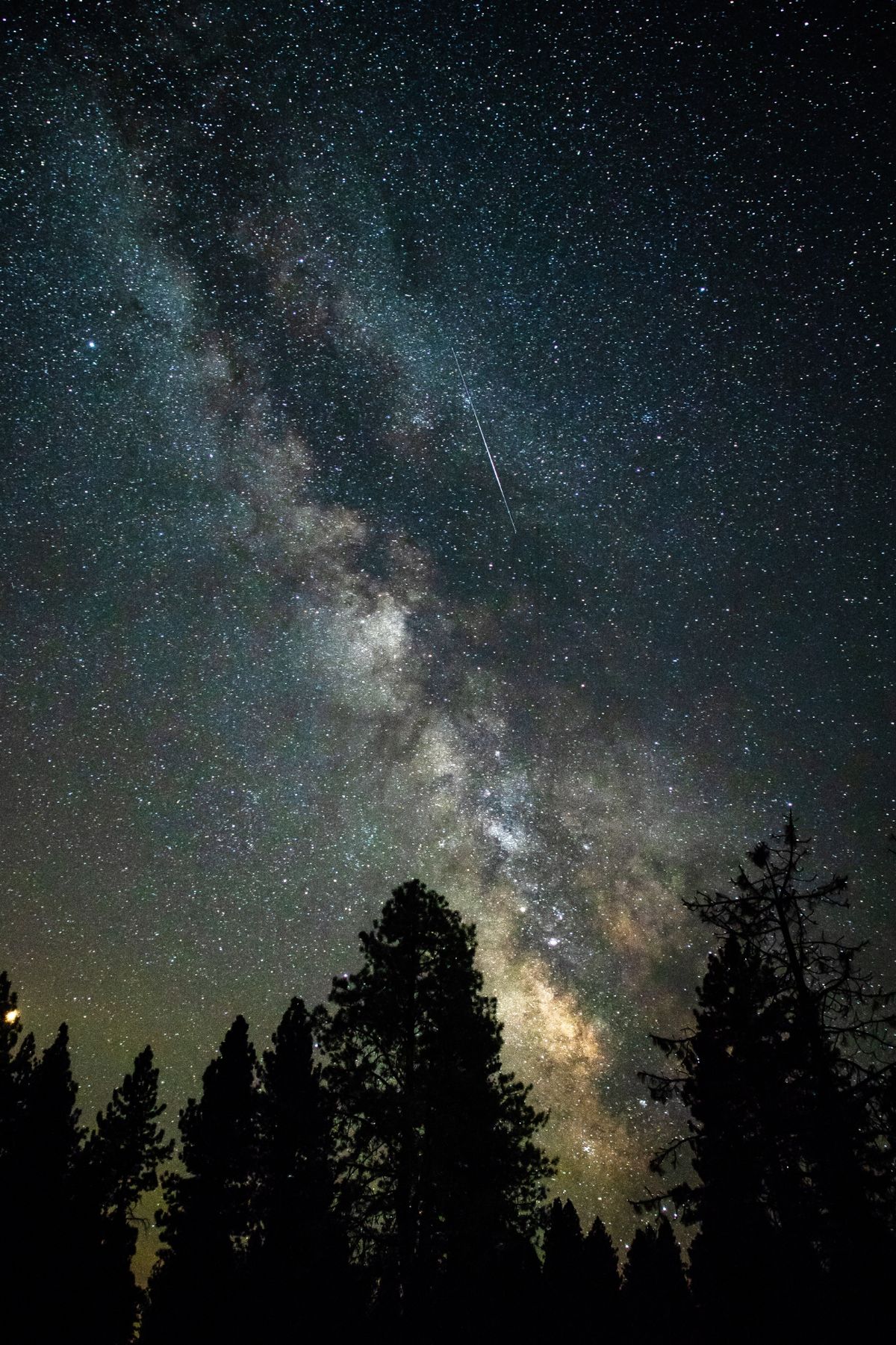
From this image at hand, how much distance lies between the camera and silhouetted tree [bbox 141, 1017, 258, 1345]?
16.7 meters

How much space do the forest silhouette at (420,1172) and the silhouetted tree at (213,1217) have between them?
61 millimetres

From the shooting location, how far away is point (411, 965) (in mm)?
13789

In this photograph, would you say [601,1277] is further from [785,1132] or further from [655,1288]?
[785,1132]

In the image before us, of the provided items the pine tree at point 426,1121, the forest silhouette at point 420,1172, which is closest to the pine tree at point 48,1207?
the forest silhouette at point 420,1172

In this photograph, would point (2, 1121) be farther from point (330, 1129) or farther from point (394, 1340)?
point (394, 1340)

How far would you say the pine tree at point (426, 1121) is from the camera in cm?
1111

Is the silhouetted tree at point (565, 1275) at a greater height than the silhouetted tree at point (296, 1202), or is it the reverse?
the silhouetted tree at point (296, 1202)

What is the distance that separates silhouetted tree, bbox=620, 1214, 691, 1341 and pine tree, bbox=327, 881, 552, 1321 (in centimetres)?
1997

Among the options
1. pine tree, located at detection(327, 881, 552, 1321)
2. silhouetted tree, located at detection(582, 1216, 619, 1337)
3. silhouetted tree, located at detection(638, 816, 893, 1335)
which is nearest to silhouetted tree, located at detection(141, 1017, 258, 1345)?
pine tree, located at detection(327, 881, 552, 1321)

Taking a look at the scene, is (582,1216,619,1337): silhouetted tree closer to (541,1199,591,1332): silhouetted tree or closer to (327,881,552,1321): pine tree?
(541,1199,591,1332): silhouetted tree

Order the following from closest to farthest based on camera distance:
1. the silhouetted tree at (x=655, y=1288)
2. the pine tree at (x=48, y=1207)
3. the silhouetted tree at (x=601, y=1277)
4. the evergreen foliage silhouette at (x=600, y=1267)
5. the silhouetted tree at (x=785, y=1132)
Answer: the silhouetted tree at (x=785, y=1132) → the pine tree at (x=48, y=1207) → the silhouetted tree at (x=655, y=1288) → the silhouetted tree at (x=601, y=1277) → the evergreen foliage silhouette at (x=600, y=1267)

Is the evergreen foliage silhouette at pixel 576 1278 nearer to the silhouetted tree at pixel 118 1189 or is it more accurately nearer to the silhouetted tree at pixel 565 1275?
the silhouetted tree at pixel 565 1275

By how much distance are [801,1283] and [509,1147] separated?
5121mm

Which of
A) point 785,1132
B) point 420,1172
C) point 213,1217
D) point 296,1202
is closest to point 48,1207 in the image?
point 213,1217
